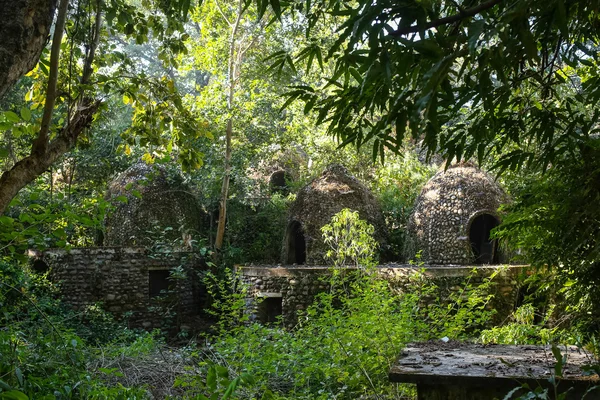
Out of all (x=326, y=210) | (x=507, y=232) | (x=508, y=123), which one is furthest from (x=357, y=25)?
(x=326, y=210)

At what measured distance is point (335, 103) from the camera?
268 centimetres

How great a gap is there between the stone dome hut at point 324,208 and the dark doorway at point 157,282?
2.84 metres

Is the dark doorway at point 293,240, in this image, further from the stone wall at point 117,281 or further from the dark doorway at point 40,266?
the dark doorway at point 40,266

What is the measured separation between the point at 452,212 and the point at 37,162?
10.5 meters

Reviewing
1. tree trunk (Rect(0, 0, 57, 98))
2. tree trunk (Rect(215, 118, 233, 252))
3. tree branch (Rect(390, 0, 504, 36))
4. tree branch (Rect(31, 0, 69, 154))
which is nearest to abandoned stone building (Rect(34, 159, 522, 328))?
tree trunk (Rect(215, 118, 233, 252))

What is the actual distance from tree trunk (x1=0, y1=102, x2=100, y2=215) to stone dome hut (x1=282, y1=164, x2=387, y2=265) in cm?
993

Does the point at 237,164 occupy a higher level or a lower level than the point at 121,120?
lower

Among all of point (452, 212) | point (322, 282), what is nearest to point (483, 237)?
point (452, 212)

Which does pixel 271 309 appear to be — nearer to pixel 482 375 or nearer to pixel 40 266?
pixel 40 266

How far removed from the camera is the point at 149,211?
50.3 feet

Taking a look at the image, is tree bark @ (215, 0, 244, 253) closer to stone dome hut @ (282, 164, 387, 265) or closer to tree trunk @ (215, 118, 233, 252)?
tree trunk @ (215, 118, 233, 252)

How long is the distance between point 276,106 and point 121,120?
44.8ft

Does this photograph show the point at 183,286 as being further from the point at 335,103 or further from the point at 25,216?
the point at 335,103

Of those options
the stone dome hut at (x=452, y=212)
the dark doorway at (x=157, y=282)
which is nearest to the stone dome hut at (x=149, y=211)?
the dark doorway at (x=157, y=282)
